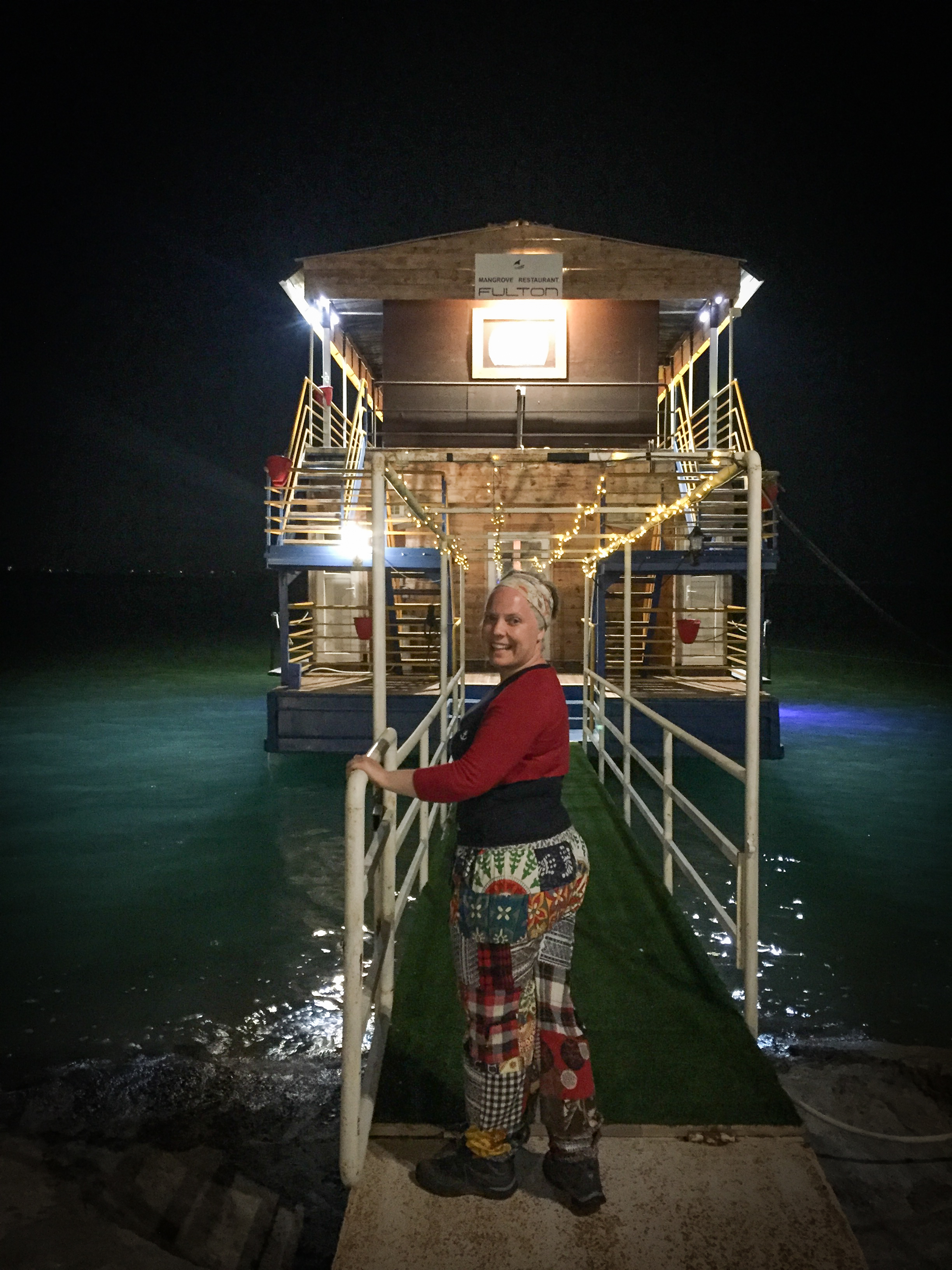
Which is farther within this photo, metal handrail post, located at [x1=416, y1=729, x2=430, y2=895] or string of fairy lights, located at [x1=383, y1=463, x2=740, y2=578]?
metal handrail post, located at [x1=416, y1=729, x2=430, y2=895]

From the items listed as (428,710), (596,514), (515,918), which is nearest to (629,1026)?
(515,918)

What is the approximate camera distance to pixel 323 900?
22.5 feet

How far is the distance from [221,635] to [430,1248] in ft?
121

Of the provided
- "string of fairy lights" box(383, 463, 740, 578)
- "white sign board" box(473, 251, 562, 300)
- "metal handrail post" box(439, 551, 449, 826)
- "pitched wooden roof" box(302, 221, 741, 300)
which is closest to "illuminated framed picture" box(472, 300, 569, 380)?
"pitched wooden roof" box(302, 221, 741, 300)

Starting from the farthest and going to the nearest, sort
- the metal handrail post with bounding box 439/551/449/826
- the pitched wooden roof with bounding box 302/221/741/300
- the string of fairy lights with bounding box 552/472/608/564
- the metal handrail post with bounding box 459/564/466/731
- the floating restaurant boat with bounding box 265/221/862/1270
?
the pitched wooden roof with bounding box 302/221/741/300 → the metal handrail post with bounding box 459/564/466/731 → the string of fairy lights with bounding box 552/472/608/564 → the metal handrail post with bounding box 439/551/449/826 → the floating restaurant boat with bounding box 265/221/862/1270

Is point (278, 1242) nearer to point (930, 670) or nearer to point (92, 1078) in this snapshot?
point (92, 1078)

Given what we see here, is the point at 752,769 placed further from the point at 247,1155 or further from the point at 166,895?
the point at 166,895

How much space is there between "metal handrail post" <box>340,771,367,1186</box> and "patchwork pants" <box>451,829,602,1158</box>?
1.00ft

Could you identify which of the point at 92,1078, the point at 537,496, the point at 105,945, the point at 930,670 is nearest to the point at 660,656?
the point at 537,496

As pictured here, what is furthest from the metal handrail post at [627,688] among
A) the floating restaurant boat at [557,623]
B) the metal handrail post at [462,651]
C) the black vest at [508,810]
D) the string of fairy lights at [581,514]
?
the black vest at [508,810]

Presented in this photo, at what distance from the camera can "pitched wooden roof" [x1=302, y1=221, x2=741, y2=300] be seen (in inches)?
579

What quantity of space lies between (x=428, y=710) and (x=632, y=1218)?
8.58 m

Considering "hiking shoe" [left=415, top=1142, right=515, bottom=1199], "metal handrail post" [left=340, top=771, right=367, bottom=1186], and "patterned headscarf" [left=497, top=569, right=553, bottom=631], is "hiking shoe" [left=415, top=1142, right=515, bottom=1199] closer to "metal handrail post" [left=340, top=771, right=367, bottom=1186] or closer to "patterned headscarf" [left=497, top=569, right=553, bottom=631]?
"metal handrail post" [left=340, top=771, right=367, bottom=1186]

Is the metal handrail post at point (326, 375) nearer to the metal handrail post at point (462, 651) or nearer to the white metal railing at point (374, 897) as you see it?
the metal handrail post at point (462, 651)
